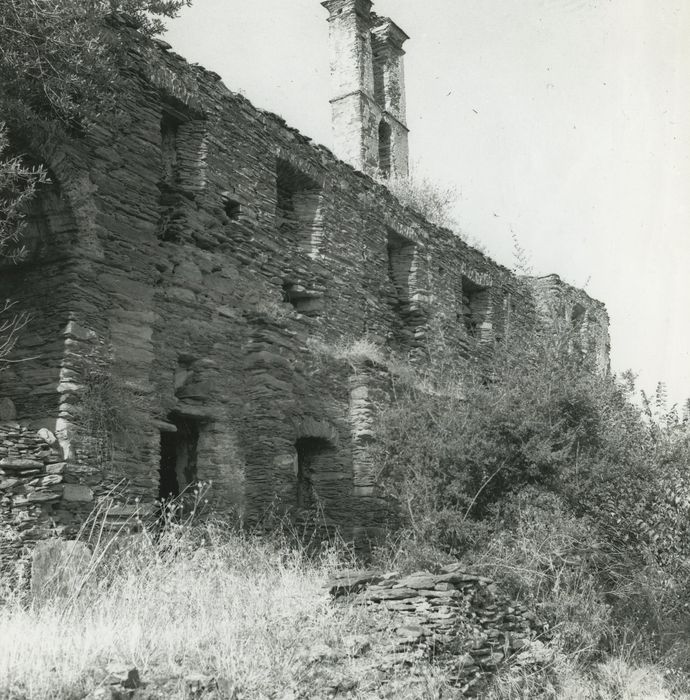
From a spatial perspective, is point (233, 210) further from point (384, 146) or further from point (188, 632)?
point (384, 146)

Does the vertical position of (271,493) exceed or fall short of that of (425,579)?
it exceeds it

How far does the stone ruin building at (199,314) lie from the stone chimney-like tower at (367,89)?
33.3ft

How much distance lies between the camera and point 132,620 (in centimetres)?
641

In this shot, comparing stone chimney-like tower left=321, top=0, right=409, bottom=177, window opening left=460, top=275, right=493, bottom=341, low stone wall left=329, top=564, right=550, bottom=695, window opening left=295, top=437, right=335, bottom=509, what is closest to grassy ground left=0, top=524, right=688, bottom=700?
low stone wall left=329, top=564, right=550, bottom=695

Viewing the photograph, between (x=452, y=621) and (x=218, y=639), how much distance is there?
2524mm

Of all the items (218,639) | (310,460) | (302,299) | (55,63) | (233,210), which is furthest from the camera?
(302,299)

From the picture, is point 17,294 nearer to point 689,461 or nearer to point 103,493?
point 103,493

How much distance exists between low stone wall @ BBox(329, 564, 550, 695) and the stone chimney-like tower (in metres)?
17.7

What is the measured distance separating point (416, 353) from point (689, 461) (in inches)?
201

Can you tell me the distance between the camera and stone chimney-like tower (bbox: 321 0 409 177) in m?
25.5

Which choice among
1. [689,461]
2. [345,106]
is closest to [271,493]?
[689,461]

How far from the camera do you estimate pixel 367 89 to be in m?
26.0

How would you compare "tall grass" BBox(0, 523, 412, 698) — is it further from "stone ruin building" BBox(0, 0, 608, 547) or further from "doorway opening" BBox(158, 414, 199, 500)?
"doorway opening" BBox(158, 414, 199, 500)

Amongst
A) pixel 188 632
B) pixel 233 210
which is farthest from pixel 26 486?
pixel 233 210
